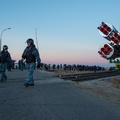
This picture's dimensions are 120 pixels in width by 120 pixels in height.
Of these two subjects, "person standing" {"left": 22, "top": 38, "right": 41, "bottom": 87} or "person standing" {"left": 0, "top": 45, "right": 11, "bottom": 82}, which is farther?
"person standing" {"left": 0, "top": 45, "right": 11, "bottom": 82}

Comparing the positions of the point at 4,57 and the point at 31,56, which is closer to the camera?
the point at 31,56

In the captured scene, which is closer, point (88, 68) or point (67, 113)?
point (67, 113)

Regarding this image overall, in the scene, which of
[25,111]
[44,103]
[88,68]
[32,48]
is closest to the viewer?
[25,111]

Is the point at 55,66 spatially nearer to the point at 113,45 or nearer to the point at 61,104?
the point at 113,45

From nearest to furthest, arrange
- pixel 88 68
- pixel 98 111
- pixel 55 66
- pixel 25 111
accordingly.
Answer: pixel 25 111, pixel 98 111, pixel 88 68, pixel 55 66

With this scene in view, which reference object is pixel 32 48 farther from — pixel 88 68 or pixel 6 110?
pixel 88 68

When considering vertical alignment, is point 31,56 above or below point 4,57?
below

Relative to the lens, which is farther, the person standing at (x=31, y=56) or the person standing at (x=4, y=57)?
the person standing at (x=4, y=57)

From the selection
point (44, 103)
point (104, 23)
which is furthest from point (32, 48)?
point (104, 23)

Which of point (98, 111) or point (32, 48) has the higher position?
point (32, 48)

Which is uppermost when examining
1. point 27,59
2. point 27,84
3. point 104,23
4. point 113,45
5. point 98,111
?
point 104,23

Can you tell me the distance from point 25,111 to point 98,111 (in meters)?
1.68

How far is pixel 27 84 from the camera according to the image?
27.9 feet

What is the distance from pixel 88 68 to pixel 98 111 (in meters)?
41.6
